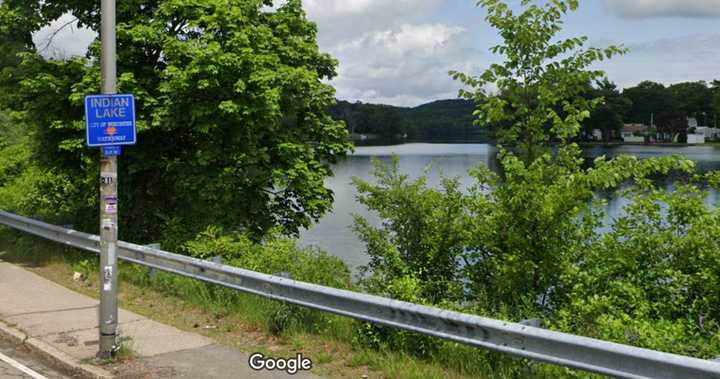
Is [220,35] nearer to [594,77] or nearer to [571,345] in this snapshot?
[594,77]

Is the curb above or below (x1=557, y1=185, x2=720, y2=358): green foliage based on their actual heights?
below

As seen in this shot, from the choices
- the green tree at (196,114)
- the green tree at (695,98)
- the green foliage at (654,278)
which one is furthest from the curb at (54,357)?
the green tree at (695,98)

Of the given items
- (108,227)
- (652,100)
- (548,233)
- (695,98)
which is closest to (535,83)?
(548,233)

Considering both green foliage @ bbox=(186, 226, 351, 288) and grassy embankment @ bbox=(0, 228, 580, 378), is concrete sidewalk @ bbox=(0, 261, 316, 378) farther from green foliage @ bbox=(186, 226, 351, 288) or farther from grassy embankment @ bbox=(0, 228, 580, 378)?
green foliage @ bbox=(186, 226, 351, 288)

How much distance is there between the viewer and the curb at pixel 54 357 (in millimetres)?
6613

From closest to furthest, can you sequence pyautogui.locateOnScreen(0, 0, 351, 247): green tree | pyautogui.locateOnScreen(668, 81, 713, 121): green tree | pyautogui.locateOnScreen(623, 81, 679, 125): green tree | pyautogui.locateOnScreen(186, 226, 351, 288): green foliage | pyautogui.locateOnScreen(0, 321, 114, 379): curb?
pyautogui.locateOnScreen(0, 321, 114, 379): curb → pyautogui.locateOnScreen(186, 226, 351, 288): green foliage → pyautogui.locateOnScreen(0, 0, 351, 247): green tree → pyautogui.locateOnScreen(623, 81, 679, 125): green tree → pyautogui.locateOnScreen(668, 81, 713, 121): green tree

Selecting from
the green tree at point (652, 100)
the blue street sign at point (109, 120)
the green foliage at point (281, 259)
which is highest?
the green tree at point (652, 100)

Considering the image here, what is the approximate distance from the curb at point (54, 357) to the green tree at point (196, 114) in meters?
4.49

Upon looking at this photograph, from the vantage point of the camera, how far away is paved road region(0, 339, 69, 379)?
6770 millimetres

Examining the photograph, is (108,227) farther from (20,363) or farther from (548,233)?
(548,233)

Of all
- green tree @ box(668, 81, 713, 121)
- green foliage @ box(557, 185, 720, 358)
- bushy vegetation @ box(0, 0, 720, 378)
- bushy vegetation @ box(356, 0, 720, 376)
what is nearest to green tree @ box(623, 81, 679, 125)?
green tree @ box(668, 81, 713, 121)

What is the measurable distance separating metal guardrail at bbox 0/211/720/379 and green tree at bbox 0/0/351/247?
3.51m

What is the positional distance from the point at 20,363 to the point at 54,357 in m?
0.38

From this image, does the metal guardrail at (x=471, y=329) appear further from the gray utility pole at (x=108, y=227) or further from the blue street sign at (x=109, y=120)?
the blue street sign at (x=109, y=120)
